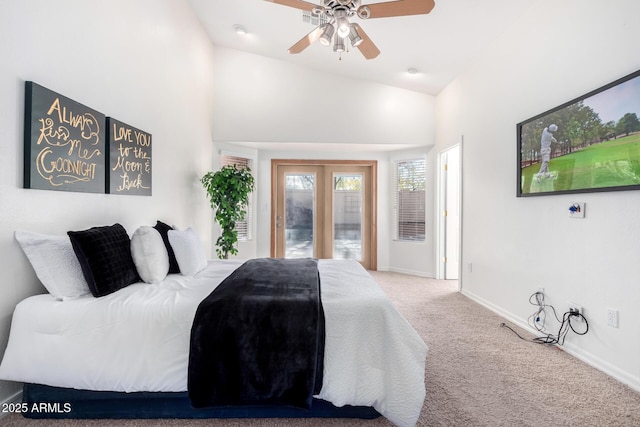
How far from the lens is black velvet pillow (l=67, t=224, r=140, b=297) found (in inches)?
70.2

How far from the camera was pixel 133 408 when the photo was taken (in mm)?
1653

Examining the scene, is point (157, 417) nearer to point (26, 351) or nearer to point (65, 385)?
point (65, 385)

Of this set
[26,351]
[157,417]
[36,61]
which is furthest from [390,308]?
[36,61]

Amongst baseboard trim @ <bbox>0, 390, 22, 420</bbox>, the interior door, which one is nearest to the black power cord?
the interior door

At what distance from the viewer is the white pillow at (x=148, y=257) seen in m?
2.16

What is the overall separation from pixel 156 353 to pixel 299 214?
4217 mm

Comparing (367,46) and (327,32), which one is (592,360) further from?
(327,32)

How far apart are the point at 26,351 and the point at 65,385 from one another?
26 centimetres

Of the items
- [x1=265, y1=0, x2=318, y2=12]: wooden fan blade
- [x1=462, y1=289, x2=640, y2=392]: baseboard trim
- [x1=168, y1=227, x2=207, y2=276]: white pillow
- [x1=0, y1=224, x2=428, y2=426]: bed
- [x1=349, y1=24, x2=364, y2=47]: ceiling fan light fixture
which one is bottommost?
[x1=462, y1=289, x2=640, y2=392]: baseboard trim

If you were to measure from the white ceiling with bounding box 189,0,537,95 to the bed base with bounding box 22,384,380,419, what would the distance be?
10.9ft

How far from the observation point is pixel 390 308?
5.47ft

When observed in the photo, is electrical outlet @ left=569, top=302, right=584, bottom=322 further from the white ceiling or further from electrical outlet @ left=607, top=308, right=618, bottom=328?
the white ceiling

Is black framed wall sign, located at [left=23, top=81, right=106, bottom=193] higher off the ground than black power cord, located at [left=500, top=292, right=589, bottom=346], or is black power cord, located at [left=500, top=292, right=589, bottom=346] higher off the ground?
black framed wall sign, located at [left=23, top=81, right=106, bottom=193]

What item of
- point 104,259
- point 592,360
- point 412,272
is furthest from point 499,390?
point 412,272
